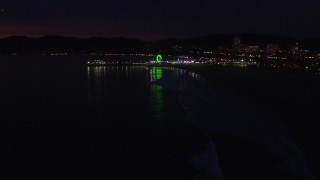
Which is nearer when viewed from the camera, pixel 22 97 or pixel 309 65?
pixel 22 97

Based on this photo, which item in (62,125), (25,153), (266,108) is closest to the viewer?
(25,153)

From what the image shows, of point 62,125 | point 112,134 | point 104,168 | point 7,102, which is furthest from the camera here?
point 7,102

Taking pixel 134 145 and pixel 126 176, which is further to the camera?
pixel 134 145

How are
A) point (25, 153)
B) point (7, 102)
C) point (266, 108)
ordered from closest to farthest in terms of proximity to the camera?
point (25, 153)
point (266, 108)
point (7, 102)

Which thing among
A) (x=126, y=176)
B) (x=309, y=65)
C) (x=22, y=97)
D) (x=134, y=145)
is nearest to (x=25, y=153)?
(x=134, y=145)

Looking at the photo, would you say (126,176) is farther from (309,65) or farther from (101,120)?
(309,65)

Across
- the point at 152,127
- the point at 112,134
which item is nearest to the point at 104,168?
the point at 112,134

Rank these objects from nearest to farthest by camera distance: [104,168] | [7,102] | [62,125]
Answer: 1. [104,168]
2. [62,125]
3. [7,102]

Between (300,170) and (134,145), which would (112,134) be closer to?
(134,145)
